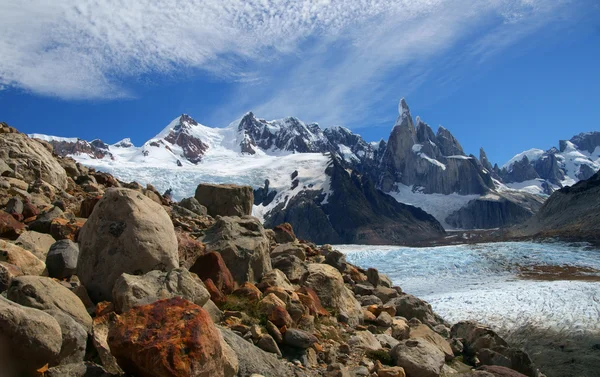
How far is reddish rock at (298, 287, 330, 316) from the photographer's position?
9680mm

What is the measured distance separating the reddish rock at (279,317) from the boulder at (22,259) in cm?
398

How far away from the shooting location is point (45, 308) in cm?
557

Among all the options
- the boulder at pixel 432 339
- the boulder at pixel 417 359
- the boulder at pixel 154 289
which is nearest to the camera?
the boulder at pixel 154 289

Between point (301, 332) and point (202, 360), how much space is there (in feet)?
10.2

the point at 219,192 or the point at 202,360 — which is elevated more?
the point at 219,192

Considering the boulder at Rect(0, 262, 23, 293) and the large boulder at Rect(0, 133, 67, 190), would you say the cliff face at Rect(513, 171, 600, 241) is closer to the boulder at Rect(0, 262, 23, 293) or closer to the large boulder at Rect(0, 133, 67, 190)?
the large boulder at Rect(0, 133, 67, 190)

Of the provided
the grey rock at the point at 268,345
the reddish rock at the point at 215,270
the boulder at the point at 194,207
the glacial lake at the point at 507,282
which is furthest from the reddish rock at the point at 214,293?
the glacial lake at the point at 507,282

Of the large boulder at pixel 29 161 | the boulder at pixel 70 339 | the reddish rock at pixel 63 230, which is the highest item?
the large boulder at pixel 29 161

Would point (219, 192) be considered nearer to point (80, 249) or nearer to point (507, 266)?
point (80, 249)

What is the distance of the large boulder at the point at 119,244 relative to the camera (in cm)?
746

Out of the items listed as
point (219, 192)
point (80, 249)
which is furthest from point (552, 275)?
point (80, 249)

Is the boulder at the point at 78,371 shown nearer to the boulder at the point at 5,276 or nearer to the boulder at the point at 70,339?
the boulder at the point at 70,339

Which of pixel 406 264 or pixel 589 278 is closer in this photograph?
pixel 589 278

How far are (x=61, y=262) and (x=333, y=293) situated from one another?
6132 mm
